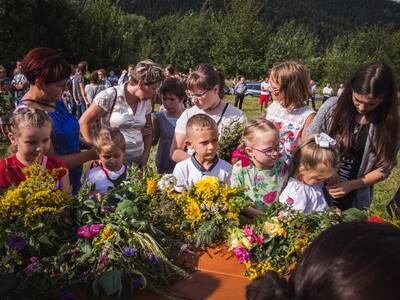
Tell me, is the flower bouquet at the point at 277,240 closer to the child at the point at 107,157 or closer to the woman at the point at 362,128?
the woman at the point at 362,128

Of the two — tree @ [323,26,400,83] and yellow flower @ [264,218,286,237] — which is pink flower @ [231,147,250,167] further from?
tree @ [323,26,400,83]

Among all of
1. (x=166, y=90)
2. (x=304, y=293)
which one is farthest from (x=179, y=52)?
(x=304, y=293)

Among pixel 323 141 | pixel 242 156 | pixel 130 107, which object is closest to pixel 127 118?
pixel 130 107

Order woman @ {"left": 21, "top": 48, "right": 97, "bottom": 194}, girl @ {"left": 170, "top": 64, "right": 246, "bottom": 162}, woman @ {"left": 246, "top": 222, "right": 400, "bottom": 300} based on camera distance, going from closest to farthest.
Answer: woman @ {"left": 246, "top": 222, "right": 400, "bottom": 300} < woman @ {"left": 21, "top": 48, "right": 97, "bottom": 194} < girl @ {"left": 170, "top": 64, "right": 246, "bottom": 162}

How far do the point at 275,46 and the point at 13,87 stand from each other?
34245 mm

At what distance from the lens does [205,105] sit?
304 centimetres

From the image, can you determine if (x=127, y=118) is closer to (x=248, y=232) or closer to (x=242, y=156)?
(x=242, y=156)

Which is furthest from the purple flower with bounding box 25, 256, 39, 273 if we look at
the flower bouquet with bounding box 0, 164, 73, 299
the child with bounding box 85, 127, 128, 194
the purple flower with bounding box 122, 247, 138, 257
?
the child with bounding box 85, 127, 128, 194

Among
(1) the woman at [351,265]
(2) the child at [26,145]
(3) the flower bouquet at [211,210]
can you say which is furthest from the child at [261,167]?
(1) the woman at [351,265]

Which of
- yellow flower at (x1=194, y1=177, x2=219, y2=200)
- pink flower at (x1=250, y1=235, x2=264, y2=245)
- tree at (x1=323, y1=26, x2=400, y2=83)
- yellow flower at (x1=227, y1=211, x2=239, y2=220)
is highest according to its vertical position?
tree at (x1=323, y1=26, x2=400, y2=83)

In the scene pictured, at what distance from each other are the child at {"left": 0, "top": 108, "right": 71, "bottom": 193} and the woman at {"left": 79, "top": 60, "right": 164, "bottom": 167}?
755 millimetres

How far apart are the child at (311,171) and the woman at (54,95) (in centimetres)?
135

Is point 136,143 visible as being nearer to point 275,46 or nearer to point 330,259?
point 330,259

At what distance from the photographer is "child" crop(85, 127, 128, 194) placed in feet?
9.18
